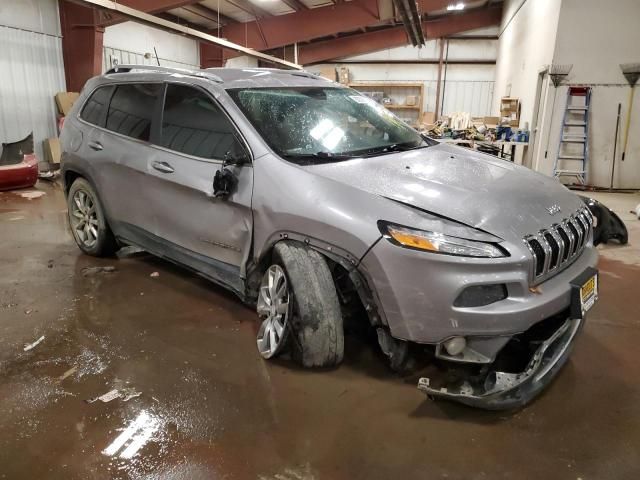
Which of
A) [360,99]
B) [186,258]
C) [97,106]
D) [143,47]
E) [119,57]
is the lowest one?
[186,258]

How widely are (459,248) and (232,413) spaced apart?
1266 mm

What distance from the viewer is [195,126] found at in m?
3.00

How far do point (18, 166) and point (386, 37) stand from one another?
12455mm

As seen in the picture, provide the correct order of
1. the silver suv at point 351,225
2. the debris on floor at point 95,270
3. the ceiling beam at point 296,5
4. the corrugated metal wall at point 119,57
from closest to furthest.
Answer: the silver suv at point 351,225 < the debris on floor at point 95,270 < the corrugated metal wall at point 119,57 < the ceiling beam at point 296,5

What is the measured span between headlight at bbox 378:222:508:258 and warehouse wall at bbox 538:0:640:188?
7330 mm

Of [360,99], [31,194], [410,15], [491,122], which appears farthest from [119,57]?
[360,99]

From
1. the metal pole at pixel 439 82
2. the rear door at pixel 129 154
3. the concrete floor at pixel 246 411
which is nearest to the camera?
the concrete floor at pixel 246 411

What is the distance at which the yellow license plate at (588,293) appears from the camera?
87.1 inches

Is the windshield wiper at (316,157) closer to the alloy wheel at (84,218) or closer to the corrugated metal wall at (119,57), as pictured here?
the alloy wheel at (84,218)

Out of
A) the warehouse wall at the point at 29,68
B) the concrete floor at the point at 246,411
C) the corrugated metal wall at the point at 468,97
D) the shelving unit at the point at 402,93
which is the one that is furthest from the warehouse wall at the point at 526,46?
the warehouse wall at the point at 29,68

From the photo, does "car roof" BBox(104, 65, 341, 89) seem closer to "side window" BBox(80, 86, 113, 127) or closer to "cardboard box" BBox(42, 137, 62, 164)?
"side window" BBox(80, 86, 113, 127)

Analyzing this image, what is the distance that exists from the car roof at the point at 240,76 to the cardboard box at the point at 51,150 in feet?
21.5

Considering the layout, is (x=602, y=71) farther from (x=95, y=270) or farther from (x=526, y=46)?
(x=95, y=270)

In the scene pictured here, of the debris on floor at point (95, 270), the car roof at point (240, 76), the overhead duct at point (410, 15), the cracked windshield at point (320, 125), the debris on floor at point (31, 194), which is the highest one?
the overhead duct at point (410, 15)
